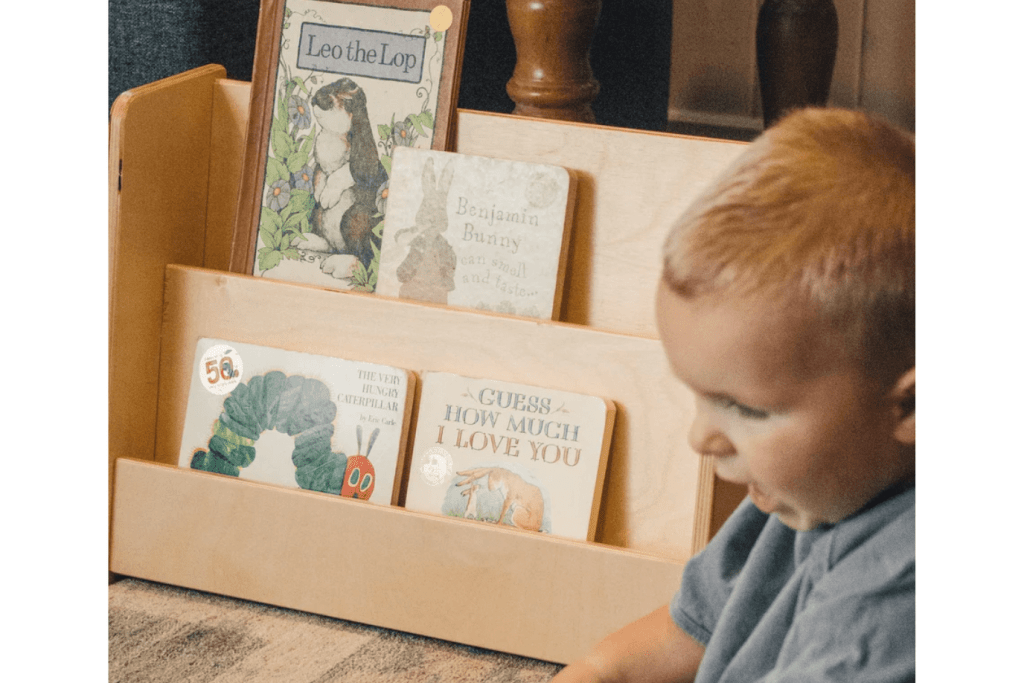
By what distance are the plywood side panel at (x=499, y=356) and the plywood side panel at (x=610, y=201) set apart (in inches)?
1.6

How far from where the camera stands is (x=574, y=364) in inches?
25.1

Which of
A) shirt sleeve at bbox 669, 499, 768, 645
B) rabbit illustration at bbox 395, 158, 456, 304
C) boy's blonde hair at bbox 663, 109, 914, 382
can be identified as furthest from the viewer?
rabbit illustration at bbox 395, 158, 456, 304

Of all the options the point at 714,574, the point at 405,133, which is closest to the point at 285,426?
the point at 405,133

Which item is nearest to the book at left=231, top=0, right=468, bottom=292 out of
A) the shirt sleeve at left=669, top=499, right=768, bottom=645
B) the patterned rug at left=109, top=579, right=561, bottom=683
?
the patterned rug at left=109, top=579, right=561, bottom=683

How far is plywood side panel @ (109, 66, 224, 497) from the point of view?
27.9 inches

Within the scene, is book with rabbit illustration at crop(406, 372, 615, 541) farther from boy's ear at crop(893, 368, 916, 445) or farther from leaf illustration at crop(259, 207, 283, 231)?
boy's ear at crop(893, 368, 916, 445)

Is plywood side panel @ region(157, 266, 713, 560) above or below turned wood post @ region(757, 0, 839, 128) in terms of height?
below

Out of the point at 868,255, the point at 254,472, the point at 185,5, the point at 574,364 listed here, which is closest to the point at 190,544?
the point at 254,472

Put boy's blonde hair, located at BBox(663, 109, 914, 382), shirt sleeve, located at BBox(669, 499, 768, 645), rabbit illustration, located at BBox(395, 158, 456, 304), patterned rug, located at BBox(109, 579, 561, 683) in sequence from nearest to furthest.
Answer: boy's blonde hair, located at BBox(663, 109, 914, 382) < shirt sleeve, located at BBox(669, 499, 768, 645) < patterned rug, located at BBox(109, 579, 561, 683) < rabbit illustration, located at BBox(395, 158, 456, 304)

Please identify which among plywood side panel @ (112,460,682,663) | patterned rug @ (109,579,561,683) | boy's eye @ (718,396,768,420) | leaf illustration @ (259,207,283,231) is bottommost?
patterned rug @ (109,579,561,683)

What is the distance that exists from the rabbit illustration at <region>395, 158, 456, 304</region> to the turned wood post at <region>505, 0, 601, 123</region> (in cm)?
7

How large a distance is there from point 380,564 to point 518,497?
0.34ft

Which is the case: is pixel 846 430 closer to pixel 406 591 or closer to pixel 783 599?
pixel 783 599

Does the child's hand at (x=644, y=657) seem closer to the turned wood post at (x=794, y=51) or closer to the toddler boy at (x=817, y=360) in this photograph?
the toddler boy at (x=817, y=360)
